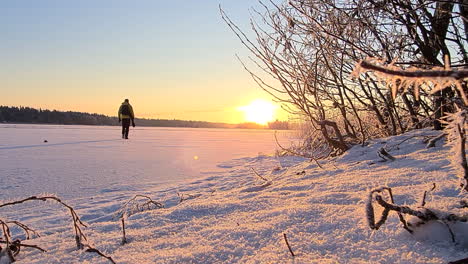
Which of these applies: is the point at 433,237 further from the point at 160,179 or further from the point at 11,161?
the point at 11,161

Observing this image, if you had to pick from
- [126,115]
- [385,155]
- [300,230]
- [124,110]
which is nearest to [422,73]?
[300,230]

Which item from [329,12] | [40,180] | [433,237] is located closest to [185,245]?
[433,237]

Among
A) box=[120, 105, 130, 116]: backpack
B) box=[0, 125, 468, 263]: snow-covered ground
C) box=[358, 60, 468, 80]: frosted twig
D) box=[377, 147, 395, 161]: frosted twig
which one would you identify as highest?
box=[120, 105, 130, 116]: backpack

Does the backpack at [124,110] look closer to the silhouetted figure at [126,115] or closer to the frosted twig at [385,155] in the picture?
the silhouetted figure at [126,115]

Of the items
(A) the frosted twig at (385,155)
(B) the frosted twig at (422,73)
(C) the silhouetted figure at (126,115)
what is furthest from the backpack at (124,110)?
(B) the frosted twig at (422,73)

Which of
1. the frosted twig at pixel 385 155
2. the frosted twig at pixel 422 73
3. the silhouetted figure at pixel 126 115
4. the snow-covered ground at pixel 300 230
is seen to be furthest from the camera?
the silhouetted figure at pixel 126 115

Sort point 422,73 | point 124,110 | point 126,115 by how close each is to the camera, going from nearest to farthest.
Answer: point 422,73
point 126,115
point 124,110

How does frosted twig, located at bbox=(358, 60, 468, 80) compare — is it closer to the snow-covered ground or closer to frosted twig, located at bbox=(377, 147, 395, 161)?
the snow-covered ground

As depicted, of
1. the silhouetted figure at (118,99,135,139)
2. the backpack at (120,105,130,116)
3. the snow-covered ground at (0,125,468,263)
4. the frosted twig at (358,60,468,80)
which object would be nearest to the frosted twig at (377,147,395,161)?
the snow-covered ground at (0,125,468,263)

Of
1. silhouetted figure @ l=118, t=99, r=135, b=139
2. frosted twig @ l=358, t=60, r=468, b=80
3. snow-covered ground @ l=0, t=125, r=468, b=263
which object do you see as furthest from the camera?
silhouetted figure @ l=118, t=99, r=135, b=139

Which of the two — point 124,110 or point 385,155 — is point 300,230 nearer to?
point 385,155

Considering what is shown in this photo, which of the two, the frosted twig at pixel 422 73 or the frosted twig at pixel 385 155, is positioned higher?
the frosted twig at pixel 422 73

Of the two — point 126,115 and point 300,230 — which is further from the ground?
point 126,115

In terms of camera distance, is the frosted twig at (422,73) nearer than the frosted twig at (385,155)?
Yes
